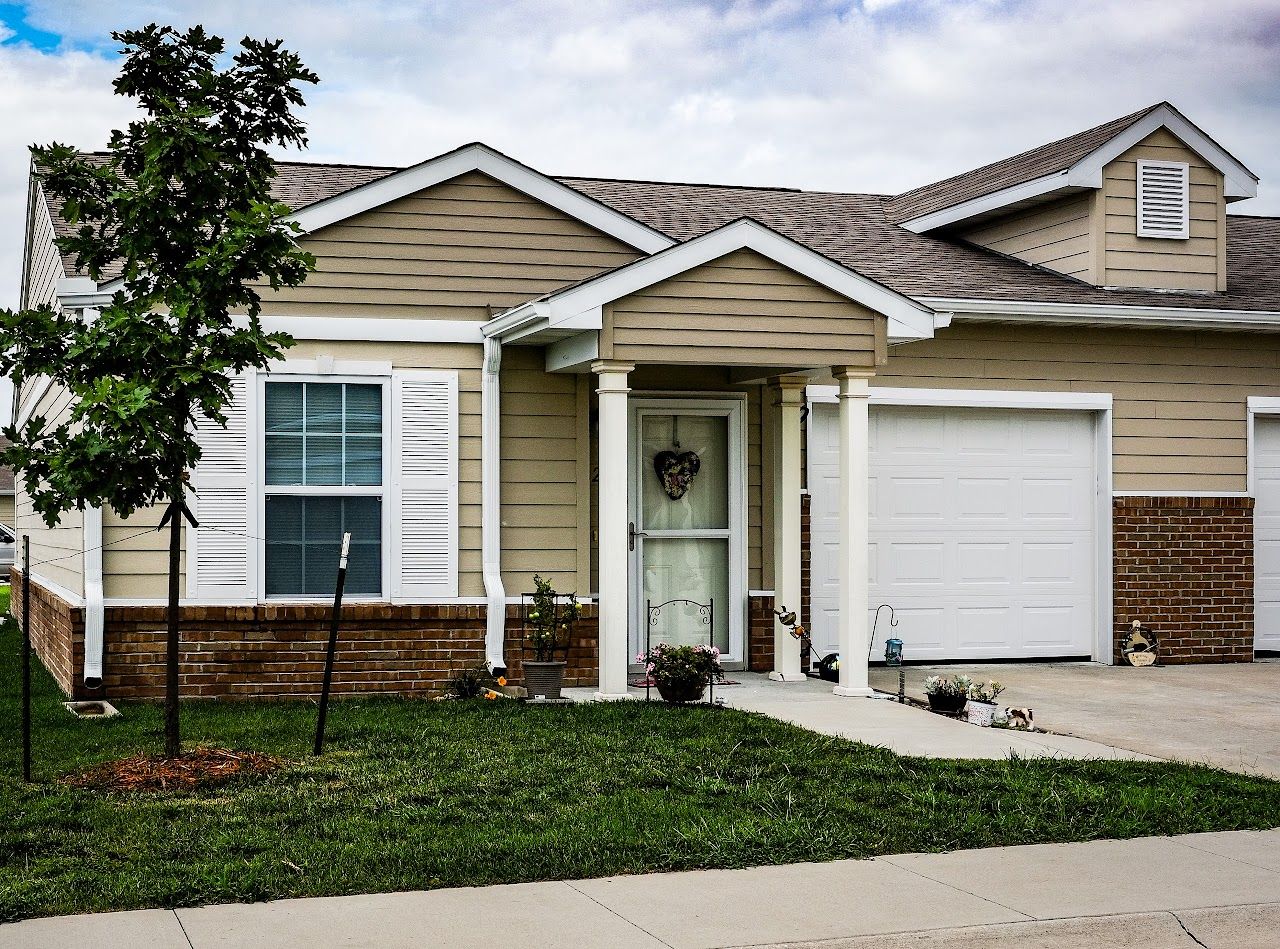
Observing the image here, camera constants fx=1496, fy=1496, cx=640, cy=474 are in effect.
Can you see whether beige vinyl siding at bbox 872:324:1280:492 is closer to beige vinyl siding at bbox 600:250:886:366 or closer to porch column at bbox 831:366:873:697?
porch column at bbox 831:366:873:697

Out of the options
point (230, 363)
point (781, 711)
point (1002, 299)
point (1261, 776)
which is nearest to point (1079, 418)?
point (1002, 299)

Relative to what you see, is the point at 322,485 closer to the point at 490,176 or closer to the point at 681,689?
the point at 490,176

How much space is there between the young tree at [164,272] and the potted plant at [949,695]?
5347mm

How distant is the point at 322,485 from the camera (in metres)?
11.4

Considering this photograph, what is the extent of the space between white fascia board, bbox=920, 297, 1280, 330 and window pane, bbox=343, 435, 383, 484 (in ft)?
16.1

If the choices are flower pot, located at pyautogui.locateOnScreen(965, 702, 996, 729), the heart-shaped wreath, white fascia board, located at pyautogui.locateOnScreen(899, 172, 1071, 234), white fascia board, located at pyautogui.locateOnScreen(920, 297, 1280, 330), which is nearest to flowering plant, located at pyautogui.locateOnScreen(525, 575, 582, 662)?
the heart-shaped wreath

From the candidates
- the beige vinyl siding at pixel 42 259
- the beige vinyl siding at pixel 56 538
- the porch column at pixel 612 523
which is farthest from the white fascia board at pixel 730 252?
the beige vinyl siding at pixel 42 259

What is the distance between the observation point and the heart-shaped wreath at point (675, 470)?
41.4ft

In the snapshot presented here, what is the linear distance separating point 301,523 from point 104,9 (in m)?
3.95

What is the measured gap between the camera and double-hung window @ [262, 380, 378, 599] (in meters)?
11.3

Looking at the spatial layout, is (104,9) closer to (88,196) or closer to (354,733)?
(88,196)

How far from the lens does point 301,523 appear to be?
448 inches

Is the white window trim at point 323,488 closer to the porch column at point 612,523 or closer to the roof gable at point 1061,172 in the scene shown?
the porch column at point 612,523

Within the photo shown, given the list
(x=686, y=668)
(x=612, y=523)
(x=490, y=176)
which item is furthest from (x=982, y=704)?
(x=490, y=176)
